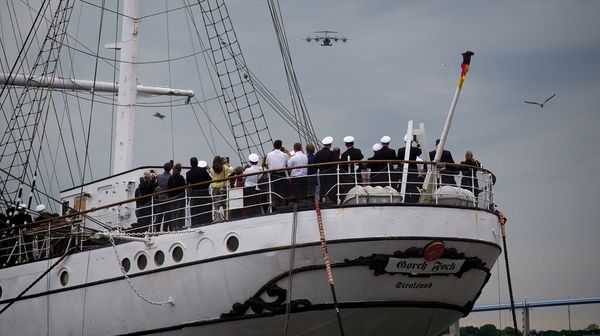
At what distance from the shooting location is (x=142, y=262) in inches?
983

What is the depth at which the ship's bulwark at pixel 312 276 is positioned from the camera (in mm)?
22625

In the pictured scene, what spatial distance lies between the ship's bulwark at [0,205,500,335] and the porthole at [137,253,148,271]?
46 mm

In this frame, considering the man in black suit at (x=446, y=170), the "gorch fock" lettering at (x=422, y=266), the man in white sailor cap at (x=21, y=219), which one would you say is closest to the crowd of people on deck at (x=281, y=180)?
the man in black suit at (x=446, y=170)

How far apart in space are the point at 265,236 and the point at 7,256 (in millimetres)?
9215

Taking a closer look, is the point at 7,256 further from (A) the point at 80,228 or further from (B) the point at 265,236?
(B) the point at 265,236

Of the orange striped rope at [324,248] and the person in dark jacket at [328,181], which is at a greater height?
the person in dark jacket at [328,181]

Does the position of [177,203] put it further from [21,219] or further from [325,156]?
[21,219]

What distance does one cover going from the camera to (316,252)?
22.6m

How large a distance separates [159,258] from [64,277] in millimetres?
3391

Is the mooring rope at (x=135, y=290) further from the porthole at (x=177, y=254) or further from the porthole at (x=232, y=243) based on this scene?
the porthole at (x=232, y=243)

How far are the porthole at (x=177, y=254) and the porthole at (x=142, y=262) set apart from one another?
2.75 ft

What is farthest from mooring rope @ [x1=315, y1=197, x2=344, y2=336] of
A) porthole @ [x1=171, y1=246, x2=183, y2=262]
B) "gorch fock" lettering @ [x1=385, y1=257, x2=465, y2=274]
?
porthole @ [x1=171, y1=246, x2=183, y2=262]

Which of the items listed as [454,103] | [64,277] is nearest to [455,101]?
[454,103]

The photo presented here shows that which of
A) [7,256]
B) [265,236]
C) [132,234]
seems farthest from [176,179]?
[7,256]
